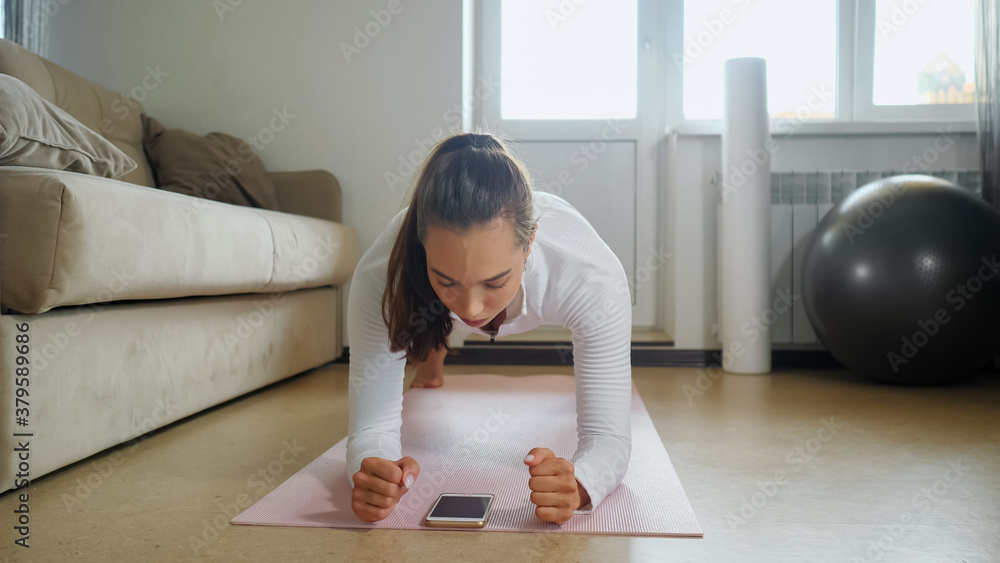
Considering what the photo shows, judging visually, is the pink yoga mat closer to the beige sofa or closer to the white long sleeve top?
the white long sleeve top

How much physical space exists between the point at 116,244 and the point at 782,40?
268cm

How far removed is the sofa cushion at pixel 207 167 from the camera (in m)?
2.38

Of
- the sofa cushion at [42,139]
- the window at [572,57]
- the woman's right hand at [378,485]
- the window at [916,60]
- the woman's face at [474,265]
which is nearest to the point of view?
the woman's face at [474,265]

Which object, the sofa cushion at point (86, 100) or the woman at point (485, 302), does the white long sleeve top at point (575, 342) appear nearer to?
the woman at point (485, 302)

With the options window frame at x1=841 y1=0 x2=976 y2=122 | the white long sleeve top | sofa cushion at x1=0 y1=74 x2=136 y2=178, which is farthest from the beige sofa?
window frame at x1=841 y1=0 x2=976 y2=122

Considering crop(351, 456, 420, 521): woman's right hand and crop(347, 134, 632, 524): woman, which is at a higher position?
crop(347, 134, 632, 524): woman

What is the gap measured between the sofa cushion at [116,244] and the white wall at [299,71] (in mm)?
833

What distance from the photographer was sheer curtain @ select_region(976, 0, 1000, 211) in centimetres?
249

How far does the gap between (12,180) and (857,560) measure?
1.34m

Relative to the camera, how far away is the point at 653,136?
304 centimetres

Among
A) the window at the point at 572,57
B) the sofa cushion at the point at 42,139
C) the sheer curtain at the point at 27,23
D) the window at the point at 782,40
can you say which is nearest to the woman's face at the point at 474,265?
the sofa cushion at the point at 42,139

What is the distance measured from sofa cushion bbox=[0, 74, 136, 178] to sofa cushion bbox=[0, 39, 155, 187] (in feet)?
2.70

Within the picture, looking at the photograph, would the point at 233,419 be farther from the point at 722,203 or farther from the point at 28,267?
the point at 722,203

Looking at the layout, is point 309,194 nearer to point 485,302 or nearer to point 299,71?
point 299,71
